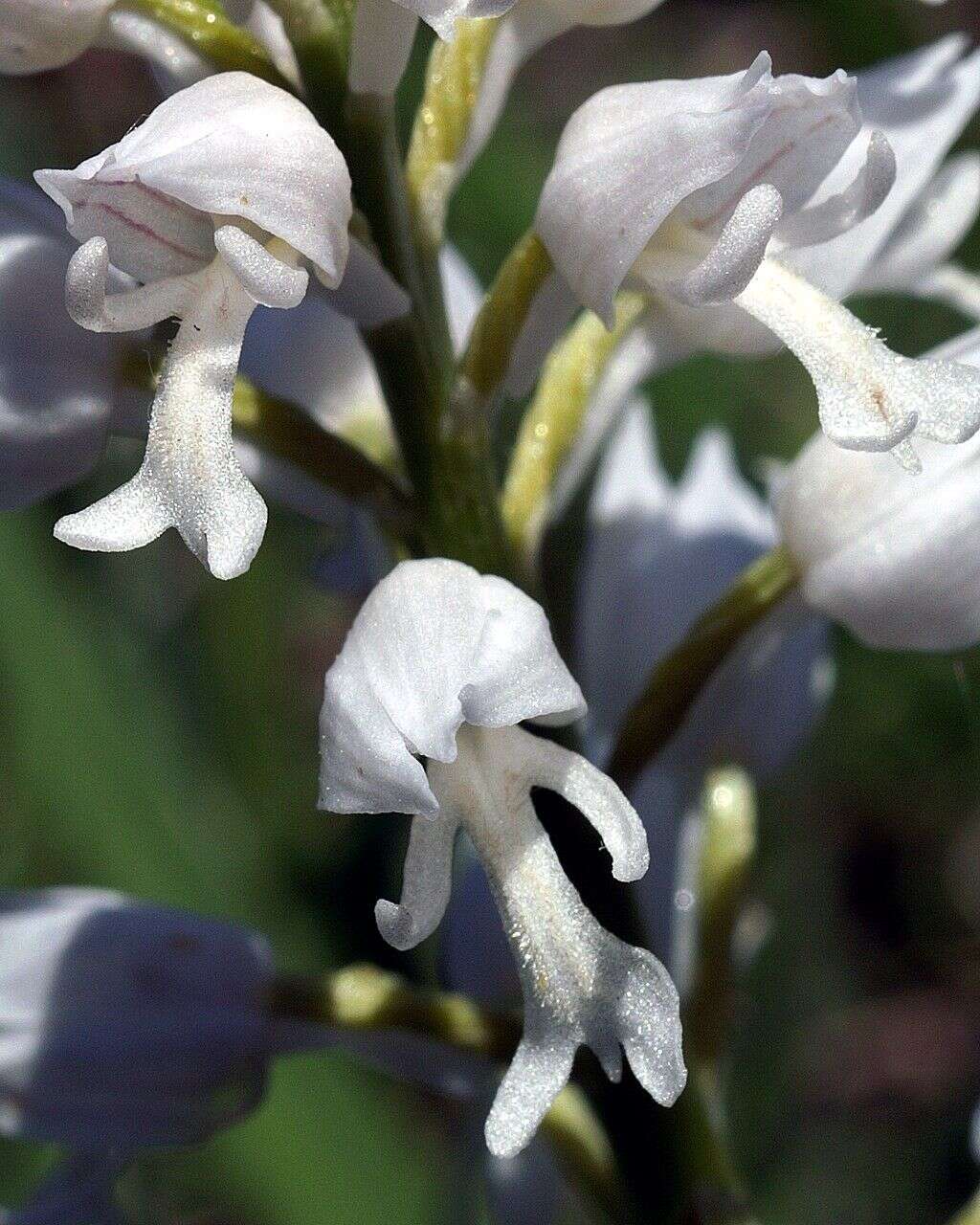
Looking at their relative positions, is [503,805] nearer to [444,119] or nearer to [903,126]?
[444,119]

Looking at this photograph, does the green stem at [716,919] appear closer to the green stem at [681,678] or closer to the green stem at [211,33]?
the green stem at [681,678]

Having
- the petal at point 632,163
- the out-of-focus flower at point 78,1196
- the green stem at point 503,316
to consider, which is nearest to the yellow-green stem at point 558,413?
the green stem at point 503,316

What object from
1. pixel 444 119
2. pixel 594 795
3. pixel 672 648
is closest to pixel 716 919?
pixel 672 648

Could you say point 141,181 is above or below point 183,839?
above

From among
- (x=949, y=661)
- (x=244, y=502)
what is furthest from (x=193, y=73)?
(x=949, y=661)

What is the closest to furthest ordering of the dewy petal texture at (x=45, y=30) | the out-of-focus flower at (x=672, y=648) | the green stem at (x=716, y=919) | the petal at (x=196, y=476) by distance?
1. the petal at (x=196, y=476)
2. the dewy petal texture at (x=45, y=30)
3. the green stem at (x=716, y=919)
4. the out-of-focus flower at (x=672, y=648)

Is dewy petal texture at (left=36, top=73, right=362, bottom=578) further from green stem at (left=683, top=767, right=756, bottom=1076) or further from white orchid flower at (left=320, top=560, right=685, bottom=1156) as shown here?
green stem at (left=683, top=767, right=756, bottom=1076)

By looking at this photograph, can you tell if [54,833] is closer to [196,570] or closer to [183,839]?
[183,839]
